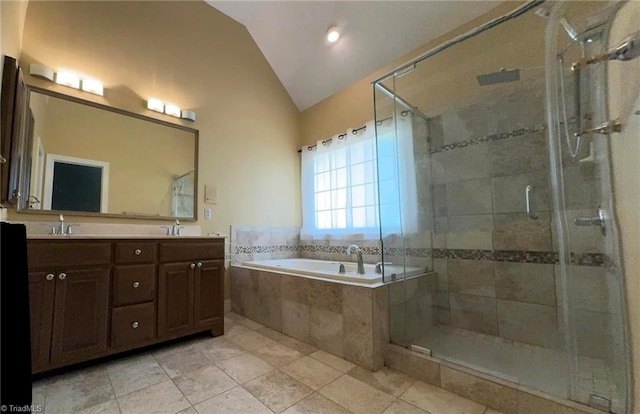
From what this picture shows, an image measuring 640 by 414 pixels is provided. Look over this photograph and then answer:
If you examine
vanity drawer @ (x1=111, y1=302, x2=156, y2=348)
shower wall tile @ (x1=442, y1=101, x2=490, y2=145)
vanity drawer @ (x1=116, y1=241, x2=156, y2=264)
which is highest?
shower wall tile @ (x1=442, y1=101, x2=490, y2=145)

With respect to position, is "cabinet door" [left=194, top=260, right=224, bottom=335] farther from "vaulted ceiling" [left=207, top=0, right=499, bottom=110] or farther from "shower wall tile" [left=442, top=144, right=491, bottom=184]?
"vaulted ceiling" [left=207, top=0, right=499, bottom=110]

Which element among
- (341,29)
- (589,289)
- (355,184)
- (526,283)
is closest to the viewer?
(589,289)

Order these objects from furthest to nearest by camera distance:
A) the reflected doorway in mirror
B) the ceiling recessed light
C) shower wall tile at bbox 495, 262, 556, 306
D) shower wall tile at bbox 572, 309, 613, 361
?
the ceiling recessed light < the reflected doorway in mirror < shower wall tile at bbox 495, 262, 556, 306 < shower wall tile at bbox 572, 309, 613, 361

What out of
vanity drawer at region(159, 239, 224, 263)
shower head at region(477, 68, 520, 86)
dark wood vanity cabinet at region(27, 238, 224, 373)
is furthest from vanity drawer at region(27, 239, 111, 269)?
shower head at region(477, 68, 520, 86)

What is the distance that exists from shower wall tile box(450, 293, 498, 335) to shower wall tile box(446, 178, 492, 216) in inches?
27.0

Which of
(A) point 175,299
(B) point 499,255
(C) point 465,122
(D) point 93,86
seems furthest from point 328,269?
(D) point 93,86

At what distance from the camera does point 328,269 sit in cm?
269

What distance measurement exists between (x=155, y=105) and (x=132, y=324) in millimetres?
1846

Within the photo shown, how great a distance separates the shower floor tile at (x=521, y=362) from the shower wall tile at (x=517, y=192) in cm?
94

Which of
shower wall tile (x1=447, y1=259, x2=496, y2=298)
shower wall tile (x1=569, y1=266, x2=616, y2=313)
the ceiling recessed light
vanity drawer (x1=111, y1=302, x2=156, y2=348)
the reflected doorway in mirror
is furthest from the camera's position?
the ceiling recessed light

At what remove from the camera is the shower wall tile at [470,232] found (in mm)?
2074

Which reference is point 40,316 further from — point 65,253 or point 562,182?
point 562,182

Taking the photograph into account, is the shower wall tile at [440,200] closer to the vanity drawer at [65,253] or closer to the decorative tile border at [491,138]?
the decorative tile border at [491,138]

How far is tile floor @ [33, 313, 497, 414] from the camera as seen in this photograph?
4.10 ft
